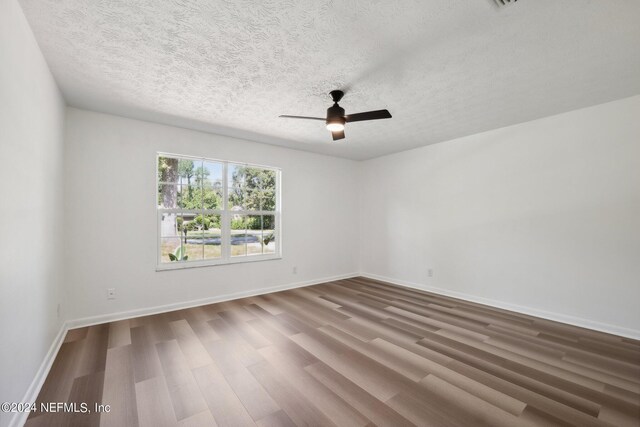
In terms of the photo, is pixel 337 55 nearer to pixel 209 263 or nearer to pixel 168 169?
pixel 168 169

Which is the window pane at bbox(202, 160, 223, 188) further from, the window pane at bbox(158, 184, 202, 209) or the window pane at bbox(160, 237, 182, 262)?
the window pane at bbox(160, 237, 182, 262)

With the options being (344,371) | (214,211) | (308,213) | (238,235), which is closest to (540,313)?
(344,371)

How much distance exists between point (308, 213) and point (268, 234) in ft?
3.06

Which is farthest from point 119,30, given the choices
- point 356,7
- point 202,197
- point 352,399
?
point 352,399

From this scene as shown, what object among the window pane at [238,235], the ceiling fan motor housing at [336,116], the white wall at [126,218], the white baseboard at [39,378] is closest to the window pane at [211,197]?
the window pane at [238,235]

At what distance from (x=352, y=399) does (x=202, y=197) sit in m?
3.48

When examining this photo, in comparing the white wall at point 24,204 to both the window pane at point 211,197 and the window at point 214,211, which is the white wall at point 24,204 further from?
the window pane at point 211,197

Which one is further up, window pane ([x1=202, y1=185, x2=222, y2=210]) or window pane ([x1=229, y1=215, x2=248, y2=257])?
window pane ([x1=202, y1=185, x2=222, y2=210])

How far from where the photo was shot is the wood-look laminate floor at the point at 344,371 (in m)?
1.80

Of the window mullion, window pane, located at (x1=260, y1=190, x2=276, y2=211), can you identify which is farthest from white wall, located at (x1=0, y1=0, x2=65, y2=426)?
window pane, located at (x1=260, y1=190, x2=276, y2=211)

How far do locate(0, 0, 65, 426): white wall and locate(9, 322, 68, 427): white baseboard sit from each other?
0.20 ft

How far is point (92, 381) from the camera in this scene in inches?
84.7

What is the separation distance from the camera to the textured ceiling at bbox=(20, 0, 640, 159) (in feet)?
5.71

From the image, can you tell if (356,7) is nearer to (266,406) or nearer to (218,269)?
(266,406)
